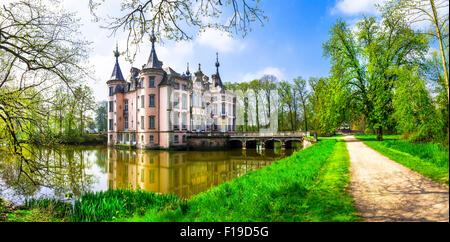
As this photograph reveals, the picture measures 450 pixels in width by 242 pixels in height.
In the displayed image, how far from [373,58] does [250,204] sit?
7.41 ft

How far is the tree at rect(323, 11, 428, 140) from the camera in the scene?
160cm

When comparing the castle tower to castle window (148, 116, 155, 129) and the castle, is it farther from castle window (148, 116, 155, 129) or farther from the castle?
castle window (148, 116, 155, 129)

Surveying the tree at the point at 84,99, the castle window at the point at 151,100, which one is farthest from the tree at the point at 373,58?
the castle window at the point at 151,100

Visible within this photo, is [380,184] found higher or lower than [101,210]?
higher

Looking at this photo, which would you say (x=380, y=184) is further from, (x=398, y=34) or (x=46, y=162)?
(x=46, y=162)

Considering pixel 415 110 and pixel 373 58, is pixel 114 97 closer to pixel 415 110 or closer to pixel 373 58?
pixel 373 58

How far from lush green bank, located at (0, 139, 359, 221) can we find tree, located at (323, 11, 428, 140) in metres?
1.04

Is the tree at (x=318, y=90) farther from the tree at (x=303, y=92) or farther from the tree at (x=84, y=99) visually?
the tree at (x=84, y=99)

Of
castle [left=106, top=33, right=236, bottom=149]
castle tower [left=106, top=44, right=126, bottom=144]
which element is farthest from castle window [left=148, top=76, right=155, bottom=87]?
castle tower [left=106, top=44, right=126, bottom=144]

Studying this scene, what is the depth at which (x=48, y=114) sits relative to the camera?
389 cm

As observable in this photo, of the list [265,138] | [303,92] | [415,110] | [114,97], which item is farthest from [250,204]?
[114,97]

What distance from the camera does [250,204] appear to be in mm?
2564
